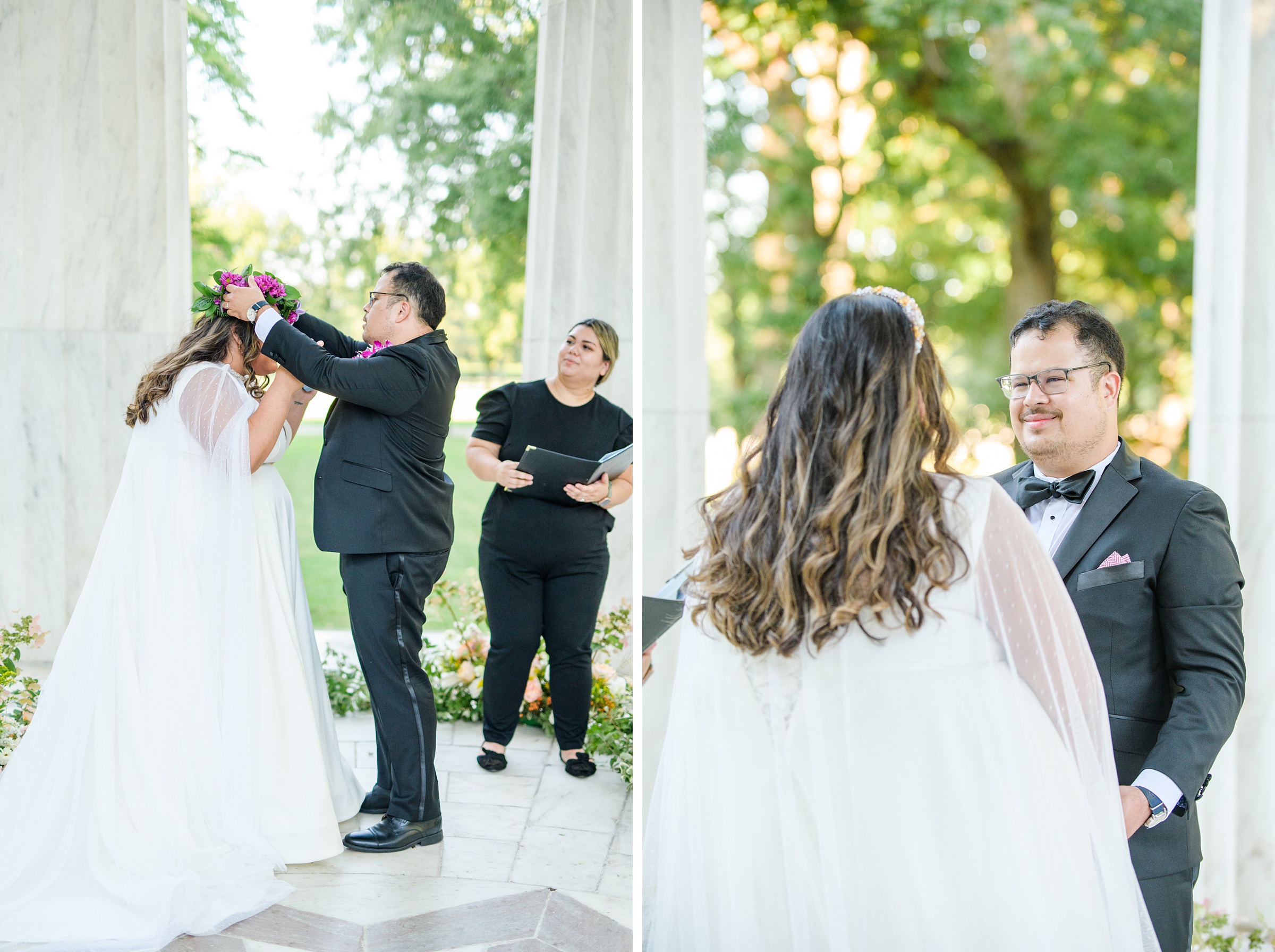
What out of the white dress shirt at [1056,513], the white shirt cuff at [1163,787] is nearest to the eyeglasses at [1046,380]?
the white dress shirt at [1056,513]

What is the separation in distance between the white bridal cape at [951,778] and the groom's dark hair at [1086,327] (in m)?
0.83

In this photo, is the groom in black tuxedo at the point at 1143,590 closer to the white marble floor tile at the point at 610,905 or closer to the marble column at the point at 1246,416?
the white marble floor tile at the point at 610,905

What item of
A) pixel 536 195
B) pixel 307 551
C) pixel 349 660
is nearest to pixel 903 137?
pixel 536 195

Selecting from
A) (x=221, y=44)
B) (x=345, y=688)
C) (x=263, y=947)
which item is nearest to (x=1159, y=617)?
(x=263, y=947)

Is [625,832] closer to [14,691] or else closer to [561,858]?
[561,858]

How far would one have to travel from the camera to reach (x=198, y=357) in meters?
3.00

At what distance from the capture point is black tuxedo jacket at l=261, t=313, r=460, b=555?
3.05 m

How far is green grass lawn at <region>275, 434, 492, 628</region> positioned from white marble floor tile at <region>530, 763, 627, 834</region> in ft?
5.02

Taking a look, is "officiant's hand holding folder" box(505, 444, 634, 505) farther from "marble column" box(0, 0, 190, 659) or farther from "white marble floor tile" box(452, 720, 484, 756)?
"marble column" box(0, 0, 190, 659)

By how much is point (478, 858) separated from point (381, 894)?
0.34m

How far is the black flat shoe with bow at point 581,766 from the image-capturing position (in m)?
3.67

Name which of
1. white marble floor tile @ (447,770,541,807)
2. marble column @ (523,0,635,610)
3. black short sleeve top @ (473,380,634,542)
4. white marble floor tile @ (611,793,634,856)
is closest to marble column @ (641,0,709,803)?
white marble floor tile @ (611,793,634,856)

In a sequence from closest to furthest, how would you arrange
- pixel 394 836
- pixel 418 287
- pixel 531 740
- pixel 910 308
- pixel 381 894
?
1. pixel 910 308
2. pixel 381 894
3. pixel 394 836
4. pixel 418 287
5. pixel 531 740

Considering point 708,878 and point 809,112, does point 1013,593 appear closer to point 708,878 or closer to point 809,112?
point 708,878
